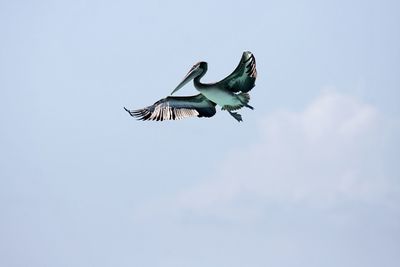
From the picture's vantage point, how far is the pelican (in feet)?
228

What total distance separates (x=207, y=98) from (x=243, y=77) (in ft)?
7.78

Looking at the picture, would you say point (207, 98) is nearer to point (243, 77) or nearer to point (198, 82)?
point (198, 82)

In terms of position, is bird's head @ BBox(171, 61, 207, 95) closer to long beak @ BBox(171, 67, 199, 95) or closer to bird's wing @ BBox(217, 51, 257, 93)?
long beak @ BBox(171, 67, 199, 95)

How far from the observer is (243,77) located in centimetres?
6956

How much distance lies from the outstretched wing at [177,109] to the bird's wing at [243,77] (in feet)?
7.66

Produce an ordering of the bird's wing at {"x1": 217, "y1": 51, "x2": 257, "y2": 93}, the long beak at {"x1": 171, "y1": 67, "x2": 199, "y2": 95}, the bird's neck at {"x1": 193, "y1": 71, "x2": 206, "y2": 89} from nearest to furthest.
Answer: the bird's wing at {"x1": 217, "y1": 51, "x2": 257, "y2": 93}
the bird's neck at {"x1": 193, "y1": 71, "x2": 206, "y2": 89}
the long beak at {"x1": 171, "y1": 67, "x2": 199, "y2": 95}

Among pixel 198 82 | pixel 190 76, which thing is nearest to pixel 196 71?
pixel 190 76

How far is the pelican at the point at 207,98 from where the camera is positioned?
69.4 m

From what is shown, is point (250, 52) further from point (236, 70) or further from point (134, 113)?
point (134, 113)

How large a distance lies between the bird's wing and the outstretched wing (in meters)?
2.33

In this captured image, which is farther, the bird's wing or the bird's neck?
the bird's neck

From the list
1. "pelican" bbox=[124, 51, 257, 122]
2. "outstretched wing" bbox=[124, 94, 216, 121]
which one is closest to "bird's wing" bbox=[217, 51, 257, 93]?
"pelican" bbox=[124, 51, 257, 122]

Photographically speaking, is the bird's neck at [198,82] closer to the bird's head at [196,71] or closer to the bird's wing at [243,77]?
the bird's head at [196,71]

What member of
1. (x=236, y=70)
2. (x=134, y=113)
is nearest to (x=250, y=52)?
(x=236, y=70)
